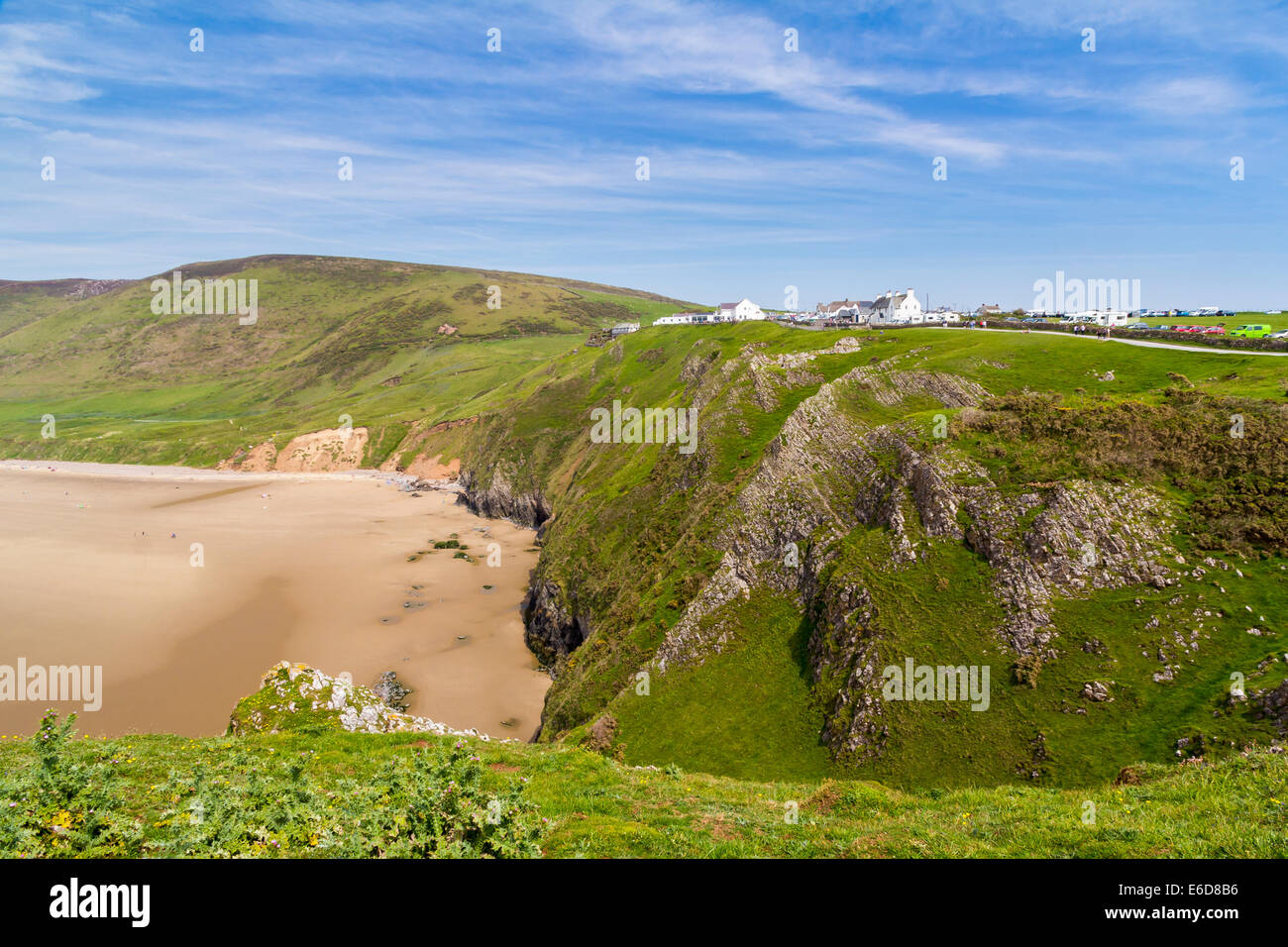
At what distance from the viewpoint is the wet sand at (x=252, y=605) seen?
52.2m

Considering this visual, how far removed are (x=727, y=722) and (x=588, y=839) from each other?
23.3 meters

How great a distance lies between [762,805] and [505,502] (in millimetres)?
102670

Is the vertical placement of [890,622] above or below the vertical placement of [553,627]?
above

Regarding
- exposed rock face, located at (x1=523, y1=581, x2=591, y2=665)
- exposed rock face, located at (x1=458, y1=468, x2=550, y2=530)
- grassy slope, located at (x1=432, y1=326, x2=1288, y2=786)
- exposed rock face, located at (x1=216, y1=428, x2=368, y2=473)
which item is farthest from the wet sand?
exposed rock face, located at (x1=216, y1=428, x2=368, y2=473)

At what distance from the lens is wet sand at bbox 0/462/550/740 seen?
52156 mm

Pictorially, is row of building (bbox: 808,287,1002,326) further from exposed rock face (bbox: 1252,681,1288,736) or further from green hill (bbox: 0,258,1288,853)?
exposed rock face (bbox: 1252,681,1288,736)

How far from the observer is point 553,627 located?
60.7 metres

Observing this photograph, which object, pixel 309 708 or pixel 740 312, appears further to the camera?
pixel 740 312

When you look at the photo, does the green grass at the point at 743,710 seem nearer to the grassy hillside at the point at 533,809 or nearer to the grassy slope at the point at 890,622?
the grassy slope at the point at 890,622

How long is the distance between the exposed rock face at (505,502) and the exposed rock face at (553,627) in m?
41.3

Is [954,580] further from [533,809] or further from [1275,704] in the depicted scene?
[533,809]

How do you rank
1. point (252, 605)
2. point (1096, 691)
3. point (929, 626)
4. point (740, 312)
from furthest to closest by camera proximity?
point (740, 312) < point (252, 605) < point (929, 626) < point (1096, 691)

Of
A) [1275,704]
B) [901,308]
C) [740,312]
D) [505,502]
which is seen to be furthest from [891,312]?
[1275,704]
